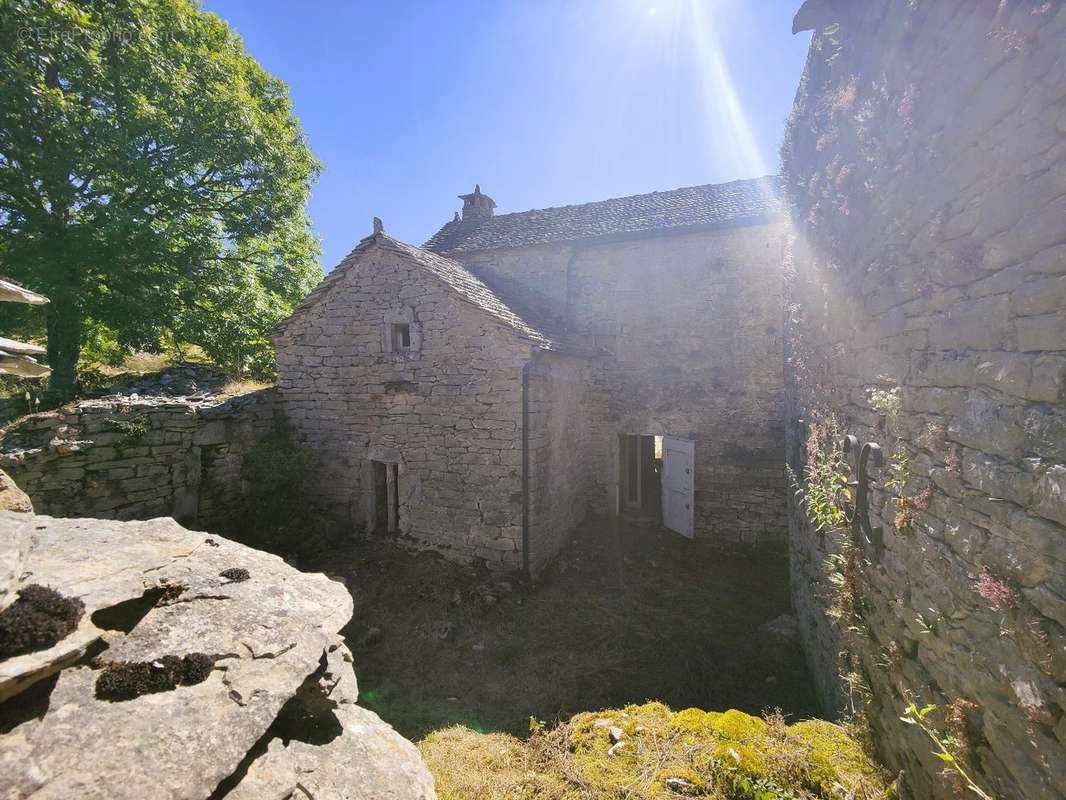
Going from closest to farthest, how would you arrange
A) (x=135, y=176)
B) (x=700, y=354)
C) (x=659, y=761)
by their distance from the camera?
(x=659, y=761), (x=135, y=176), (x=700, y=354)

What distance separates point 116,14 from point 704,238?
1321cm

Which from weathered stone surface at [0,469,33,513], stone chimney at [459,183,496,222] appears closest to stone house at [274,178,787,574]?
stone chimney at [459,183,496,222]

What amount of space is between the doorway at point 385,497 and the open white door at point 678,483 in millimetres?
5893

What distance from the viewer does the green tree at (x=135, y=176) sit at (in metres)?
8.34

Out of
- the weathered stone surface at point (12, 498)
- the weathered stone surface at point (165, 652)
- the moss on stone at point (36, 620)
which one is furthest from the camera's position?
the weathered stone surface at point (12, 498)

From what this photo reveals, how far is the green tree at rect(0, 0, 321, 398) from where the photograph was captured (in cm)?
834

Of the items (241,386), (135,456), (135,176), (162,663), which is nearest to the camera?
(162,663)

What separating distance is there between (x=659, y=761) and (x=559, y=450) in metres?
5.82

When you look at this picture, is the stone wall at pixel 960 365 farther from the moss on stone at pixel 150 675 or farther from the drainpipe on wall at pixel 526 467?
the drainpipe on wall at pixel 526 467

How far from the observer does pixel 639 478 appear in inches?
442

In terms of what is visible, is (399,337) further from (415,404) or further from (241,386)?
(241,386)

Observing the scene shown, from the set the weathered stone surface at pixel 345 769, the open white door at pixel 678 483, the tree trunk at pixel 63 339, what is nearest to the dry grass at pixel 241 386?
the tree trunk at pixel 63 339

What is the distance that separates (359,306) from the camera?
8.31 m

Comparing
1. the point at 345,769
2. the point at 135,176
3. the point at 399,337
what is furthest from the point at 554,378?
the point at 135,176
